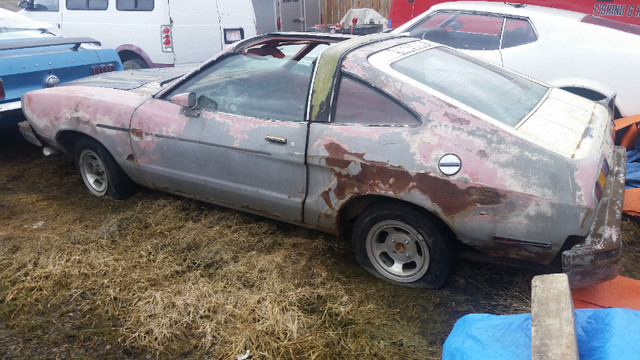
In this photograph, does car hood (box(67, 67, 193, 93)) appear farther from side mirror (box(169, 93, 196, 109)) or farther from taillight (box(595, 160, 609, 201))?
taillight (box(595, 160, 609, 201))

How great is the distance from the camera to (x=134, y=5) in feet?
25.1

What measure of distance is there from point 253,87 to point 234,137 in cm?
48

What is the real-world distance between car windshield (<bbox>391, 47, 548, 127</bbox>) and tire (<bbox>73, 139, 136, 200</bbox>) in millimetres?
2521

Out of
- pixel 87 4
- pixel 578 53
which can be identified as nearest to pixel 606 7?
pixel 578 53

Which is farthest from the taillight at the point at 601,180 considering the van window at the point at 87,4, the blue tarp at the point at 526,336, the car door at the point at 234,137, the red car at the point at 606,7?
the van window at the point at 87,4

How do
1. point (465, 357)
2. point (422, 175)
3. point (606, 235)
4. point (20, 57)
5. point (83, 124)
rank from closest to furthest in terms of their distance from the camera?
point (465, 357)
point (606, 235)
point (422, 175)
point (83, 124)
point (20, 57)

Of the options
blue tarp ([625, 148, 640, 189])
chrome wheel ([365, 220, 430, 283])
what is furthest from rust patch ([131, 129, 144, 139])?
blue tarp ([625, 148, 640, 189])

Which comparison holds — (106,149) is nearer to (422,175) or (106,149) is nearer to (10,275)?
(10,275)

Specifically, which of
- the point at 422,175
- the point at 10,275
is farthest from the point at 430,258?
the point at 10,275

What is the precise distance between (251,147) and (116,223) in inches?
54.1

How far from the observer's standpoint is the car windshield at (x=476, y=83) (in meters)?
3.09

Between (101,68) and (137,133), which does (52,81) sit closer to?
(101,68)

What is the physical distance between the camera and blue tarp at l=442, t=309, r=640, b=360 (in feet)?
4.68

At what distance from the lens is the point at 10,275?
336cm
